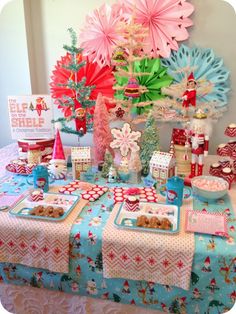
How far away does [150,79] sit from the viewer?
1.49 metres

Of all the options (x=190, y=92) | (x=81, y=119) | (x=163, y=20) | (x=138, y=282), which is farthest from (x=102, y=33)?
(x=138, y=282)

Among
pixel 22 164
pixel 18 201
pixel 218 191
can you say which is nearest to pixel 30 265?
pixel 18 201

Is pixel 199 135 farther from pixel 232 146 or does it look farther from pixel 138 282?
pixel 138 282

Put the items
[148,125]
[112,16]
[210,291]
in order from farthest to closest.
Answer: [112,16], [148,125], [210,291]

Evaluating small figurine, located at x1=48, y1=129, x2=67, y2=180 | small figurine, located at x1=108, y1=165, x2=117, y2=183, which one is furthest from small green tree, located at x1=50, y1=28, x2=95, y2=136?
small figurine, located at x1=108, y1=165, x2=117, y2=183

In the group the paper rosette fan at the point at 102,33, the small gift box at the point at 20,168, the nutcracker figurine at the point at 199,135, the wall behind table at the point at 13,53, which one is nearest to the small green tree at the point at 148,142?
the nutcracker figurine at the point at 199,135

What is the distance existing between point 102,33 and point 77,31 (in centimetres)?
16

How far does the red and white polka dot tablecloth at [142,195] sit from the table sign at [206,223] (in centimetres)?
16

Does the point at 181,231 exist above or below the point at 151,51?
below

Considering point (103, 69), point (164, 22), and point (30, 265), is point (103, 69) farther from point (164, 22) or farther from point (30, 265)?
point (30, 265)

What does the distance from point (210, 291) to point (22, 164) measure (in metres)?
0.96

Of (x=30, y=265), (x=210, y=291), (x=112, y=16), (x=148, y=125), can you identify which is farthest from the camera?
(x=112, y=16)

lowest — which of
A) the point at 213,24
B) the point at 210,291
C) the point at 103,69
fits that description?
the point at 210,291

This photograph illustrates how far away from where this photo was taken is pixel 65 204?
43.8 inches
